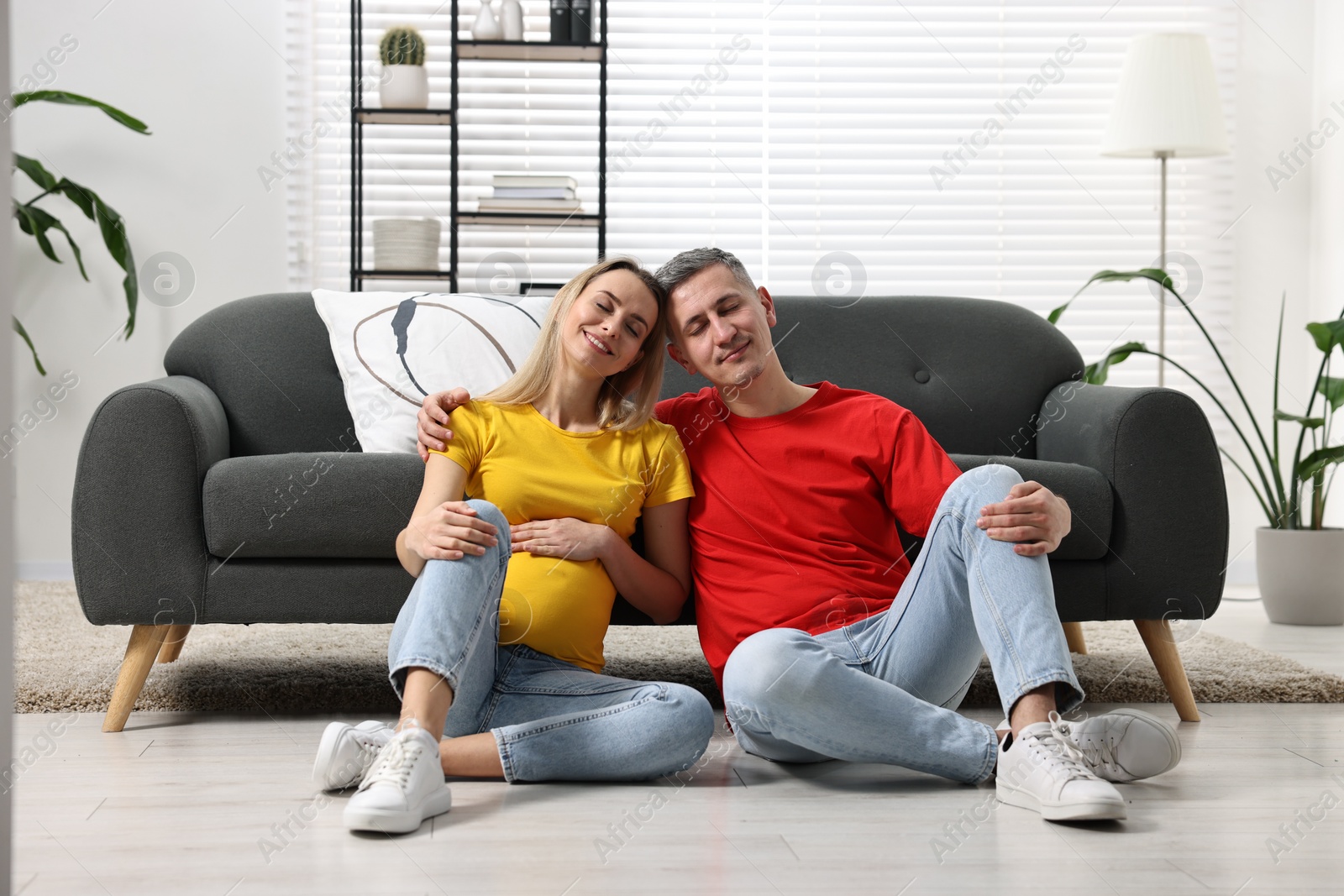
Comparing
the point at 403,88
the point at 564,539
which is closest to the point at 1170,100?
the point at 403,88

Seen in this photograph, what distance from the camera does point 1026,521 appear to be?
4.26ft

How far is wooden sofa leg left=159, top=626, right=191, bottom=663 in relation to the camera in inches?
76.1

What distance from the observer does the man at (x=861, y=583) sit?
4.20 feet

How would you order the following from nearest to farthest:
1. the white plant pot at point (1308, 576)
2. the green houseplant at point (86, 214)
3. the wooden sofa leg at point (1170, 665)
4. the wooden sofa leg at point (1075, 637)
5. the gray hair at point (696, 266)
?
the gray hair at point (696, 266) → the wooden sofa leg at point (1170, 665) → the wooden sofa leg at point (1075, 637) → the white plant pot at point (1308, 576) → the green houseplant at point (86, 214)

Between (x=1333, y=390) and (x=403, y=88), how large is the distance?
2.55 m

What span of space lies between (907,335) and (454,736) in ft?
4.26

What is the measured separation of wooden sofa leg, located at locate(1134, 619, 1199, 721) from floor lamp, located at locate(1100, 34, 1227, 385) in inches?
72.5

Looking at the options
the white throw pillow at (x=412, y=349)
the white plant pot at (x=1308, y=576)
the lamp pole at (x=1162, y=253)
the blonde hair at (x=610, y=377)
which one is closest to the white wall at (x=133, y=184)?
the white throw pillow at (x=412, y=349)

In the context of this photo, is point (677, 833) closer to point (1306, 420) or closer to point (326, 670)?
point (326, 670)

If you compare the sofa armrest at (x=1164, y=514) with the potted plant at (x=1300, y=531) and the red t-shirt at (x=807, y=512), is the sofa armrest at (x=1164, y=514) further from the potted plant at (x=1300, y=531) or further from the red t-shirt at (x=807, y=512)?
the potted plant at (x=1300, y=531)

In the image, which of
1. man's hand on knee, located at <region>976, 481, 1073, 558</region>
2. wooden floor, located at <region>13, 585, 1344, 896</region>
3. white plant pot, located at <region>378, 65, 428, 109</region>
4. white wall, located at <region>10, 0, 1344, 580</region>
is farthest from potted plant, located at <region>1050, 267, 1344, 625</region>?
white plant pot, located at <region>378, 65, 428, 109</region>

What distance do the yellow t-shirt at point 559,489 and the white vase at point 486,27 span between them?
2041 mm

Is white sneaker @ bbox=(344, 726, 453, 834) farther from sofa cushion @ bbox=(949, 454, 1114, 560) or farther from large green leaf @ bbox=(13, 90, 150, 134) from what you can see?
large green leaf @ bbox=(13, 90, 150, 134)

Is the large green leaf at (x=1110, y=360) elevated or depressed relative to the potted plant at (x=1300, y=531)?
elevated
